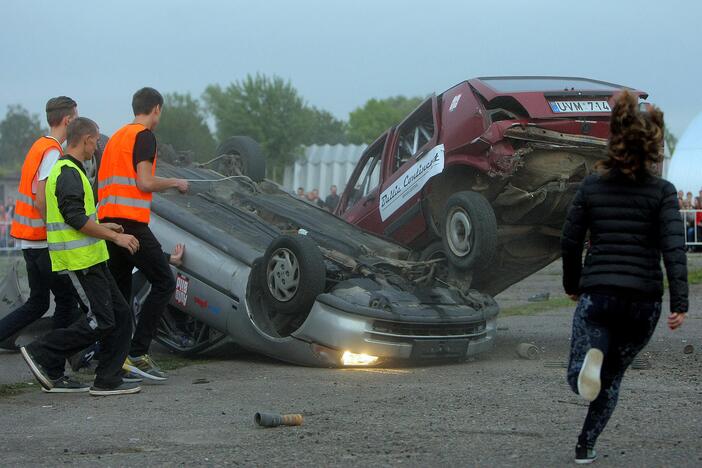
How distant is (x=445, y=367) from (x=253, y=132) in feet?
144

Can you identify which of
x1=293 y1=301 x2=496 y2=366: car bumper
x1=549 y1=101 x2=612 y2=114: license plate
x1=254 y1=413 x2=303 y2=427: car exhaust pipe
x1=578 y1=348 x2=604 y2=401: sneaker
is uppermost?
x1=549 y1=101 x2=612 y2=114: license plate

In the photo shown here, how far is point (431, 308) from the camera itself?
8.01 meters

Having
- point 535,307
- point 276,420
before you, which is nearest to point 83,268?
point 276,420

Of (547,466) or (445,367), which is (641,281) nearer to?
(547,466)

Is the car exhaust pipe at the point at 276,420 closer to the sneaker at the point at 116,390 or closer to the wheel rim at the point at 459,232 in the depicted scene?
the sneaker at the point at 116,390

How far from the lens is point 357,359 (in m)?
7.85

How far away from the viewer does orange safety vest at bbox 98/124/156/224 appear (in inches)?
279

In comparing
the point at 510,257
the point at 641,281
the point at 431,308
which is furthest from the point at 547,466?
the point at 510,257

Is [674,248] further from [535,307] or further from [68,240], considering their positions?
[535,307]

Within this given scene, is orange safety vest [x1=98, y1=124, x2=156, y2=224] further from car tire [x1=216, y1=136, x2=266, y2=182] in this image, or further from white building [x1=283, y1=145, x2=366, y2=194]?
white building [x1=283, y1=145, x2=366, y2=194]

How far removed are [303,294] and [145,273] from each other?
1137 millimetres

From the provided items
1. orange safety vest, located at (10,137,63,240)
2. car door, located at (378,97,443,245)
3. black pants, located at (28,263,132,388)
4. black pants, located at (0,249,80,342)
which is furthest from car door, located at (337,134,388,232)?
black pants, located at (28,263,132,388)

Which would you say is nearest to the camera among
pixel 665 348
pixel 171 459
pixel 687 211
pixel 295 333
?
pixel 171 459

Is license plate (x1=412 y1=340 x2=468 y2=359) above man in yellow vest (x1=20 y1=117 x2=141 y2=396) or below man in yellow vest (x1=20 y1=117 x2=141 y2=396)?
below
